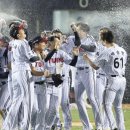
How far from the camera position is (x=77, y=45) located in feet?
38.4

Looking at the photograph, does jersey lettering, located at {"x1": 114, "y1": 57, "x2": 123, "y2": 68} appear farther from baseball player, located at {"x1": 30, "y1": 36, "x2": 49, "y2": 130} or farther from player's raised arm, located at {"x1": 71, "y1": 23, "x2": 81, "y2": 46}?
baseball player, located at {"x1": 30, "y1": 36, "x2": 49, "y2": 130}

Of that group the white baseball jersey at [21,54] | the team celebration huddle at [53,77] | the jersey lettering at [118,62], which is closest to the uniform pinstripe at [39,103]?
the team celebration huddle at [53,77]

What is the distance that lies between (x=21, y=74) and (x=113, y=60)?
1.55m

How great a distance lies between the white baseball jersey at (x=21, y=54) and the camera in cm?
1089

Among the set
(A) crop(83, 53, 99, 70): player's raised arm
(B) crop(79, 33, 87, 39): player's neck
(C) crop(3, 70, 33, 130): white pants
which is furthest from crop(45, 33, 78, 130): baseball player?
(B) crop(79, 33, 87, 39): player's neck

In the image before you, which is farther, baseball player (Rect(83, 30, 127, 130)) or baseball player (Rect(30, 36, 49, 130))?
baseball player (Rect(83, 30, 127, 130))

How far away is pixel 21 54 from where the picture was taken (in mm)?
10961

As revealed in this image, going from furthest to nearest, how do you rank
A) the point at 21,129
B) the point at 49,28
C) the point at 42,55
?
1. the point at 49,28
2. the point at 42,55
3. the point at 21,129

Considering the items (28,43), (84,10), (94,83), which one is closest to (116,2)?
(84,10)

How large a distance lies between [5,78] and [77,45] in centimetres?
160

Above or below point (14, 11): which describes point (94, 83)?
below

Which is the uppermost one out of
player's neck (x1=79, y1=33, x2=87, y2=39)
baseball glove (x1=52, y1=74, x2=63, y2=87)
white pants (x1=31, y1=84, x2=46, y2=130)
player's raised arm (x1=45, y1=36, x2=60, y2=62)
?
player's neck (x1=79, y1=33, x2=87, y2=39)

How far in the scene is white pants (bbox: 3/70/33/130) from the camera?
11.0 m

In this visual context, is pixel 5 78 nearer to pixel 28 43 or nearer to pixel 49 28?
pixel 28 43
